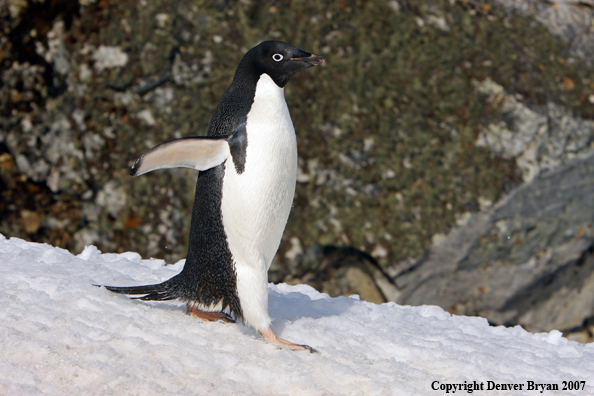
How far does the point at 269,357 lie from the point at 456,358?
79 centimetres

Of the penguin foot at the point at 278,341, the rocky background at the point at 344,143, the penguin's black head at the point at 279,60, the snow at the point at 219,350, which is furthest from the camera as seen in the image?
the rocky background at the point at 344,143

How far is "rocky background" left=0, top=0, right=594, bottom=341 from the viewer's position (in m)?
4.39

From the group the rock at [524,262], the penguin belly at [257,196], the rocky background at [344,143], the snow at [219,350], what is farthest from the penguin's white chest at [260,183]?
the rock at [524,262]

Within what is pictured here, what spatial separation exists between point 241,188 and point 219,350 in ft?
2.15

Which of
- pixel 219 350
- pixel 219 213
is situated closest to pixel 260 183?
pixel 219 213

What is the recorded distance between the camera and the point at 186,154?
2.25m

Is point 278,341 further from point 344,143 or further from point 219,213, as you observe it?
point 344,143

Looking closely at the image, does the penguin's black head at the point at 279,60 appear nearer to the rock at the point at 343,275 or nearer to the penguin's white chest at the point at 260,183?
the penguin's white chest at the point at 260,183

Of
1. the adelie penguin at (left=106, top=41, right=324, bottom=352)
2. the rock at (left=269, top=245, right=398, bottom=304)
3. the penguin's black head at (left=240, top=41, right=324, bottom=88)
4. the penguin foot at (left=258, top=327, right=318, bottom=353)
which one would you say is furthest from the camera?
the rock at (left=269, top=245, right=398, bottom=304)

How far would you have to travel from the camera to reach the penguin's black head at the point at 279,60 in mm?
2359

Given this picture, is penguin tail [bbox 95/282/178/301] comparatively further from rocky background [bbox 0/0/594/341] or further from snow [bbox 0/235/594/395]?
rocky background [bbox 0/0/594/341]

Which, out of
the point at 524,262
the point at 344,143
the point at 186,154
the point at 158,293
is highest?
the point at 344,143

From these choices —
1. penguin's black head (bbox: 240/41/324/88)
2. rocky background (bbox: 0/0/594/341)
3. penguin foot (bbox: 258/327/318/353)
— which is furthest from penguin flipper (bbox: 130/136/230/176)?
rocky background (bbox: 0/0/594/341)

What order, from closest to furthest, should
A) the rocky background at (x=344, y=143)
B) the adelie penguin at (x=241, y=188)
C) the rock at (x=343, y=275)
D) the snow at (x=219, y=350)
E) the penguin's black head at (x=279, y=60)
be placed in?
the snow at (x=219, y=350) < the adelie penguin at (x=241, y=188) < the penguin's black head at (x=279, y=60) < the rocky background at (x=344, y=143) < the rock at (x=343, y=275)
